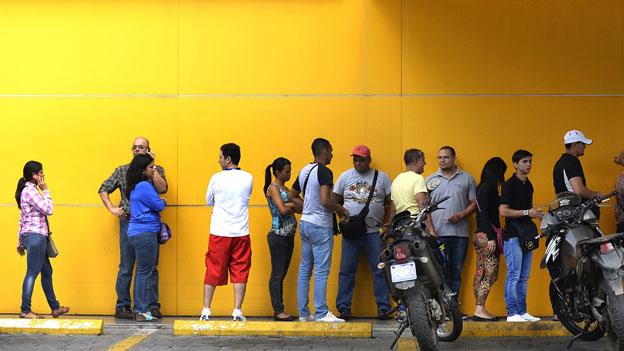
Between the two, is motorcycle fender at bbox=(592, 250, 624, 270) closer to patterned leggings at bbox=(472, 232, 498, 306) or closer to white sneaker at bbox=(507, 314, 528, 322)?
white sneaker at bbox=(507, 314, 528, 322)

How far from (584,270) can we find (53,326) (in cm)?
528

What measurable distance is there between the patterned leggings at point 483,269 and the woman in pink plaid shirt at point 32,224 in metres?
4.60

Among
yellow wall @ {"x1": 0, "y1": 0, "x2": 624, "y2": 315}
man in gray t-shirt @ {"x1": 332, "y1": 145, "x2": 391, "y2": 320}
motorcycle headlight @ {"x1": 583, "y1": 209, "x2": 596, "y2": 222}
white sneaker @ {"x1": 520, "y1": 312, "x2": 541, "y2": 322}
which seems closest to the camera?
motorcycle headlight @ {"x1": 583, "y1": 209, "x2": 596, "y2": 222}

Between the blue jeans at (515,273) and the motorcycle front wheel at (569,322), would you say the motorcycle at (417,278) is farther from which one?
the blue jeans at (515,273)

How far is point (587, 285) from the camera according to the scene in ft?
28.2

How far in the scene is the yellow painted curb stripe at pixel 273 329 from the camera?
404 inches

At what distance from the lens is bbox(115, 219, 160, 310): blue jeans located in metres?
11.5

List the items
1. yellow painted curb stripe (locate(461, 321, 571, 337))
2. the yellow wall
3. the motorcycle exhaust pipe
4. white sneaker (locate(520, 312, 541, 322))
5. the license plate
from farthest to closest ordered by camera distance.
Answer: the yellow wall
white sneaker (locate(520, 312, 541, 322))
yellow painted curb stripe (locate(461, 321, 571, 337))
the license plate
the motorcycle exhaust pipe

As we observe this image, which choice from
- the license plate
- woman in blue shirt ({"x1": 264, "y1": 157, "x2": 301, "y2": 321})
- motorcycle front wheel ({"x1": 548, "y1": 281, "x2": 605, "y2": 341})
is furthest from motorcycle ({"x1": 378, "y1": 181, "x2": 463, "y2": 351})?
woman in blue shirt ({"x1": 264, "y1": 157, "x2": 301, "y2": 321})

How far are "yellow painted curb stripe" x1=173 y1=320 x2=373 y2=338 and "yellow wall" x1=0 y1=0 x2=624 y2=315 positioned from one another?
1392 mm

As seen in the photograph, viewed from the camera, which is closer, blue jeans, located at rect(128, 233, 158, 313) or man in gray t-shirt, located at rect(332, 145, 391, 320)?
blue jeans, located at rect(128, 233, 158, 313)

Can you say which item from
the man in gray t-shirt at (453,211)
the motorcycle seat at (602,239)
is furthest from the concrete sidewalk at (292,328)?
the motorcycle seat at (602,239)

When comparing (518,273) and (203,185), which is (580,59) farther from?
(203,185)

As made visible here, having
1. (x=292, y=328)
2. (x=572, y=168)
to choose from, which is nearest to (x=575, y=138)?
(x=572, y=168)
